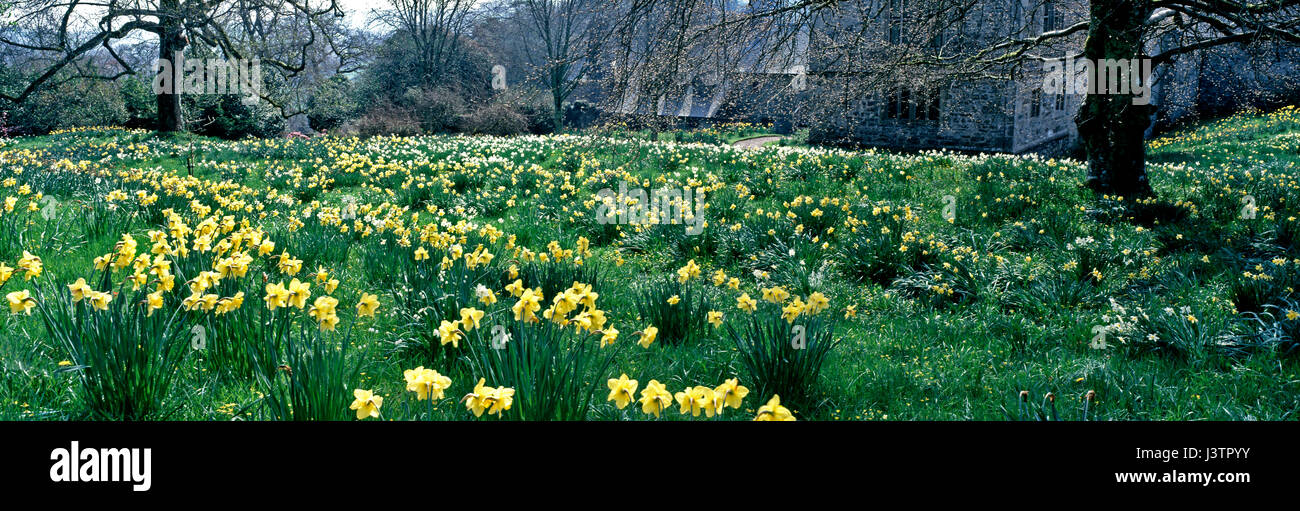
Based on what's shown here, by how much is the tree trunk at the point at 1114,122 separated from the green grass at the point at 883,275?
0.34m

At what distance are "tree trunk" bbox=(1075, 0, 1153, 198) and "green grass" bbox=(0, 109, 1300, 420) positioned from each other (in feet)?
1.13

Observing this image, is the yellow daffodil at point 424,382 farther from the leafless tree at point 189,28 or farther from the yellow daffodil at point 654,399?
the leafless tree at point 189,28

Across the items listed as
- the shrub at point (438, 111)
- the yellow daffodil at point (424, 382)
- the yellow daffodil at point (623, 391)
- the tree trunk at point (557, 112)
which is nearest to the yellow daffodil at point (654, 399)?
the yellow daffodil at point (623, 391)

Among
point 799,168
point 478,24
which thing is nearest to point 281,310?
point 799,168

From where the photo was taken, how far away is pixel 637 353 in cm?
301

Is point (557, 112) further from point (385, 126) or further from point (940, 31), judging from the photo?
point (940, 31)

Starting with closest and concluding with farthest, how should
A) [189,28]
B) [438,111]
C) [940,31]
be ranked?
[940,31]
[189,28]
[438,111]

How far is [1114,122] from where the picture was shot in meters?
7.31

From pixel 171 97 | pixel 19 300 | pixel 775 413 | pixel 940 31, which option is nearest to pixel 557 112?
pixel 171 97

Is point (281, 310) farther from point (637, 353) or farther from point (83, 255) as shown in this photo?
point (83, 255)

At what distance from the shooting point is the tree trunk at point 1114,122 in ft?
22.9

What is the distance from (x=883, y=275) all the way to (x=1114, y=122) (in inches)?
167

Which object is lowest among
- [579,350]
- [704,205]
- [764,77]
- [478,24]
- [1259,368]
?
[1259,368]
